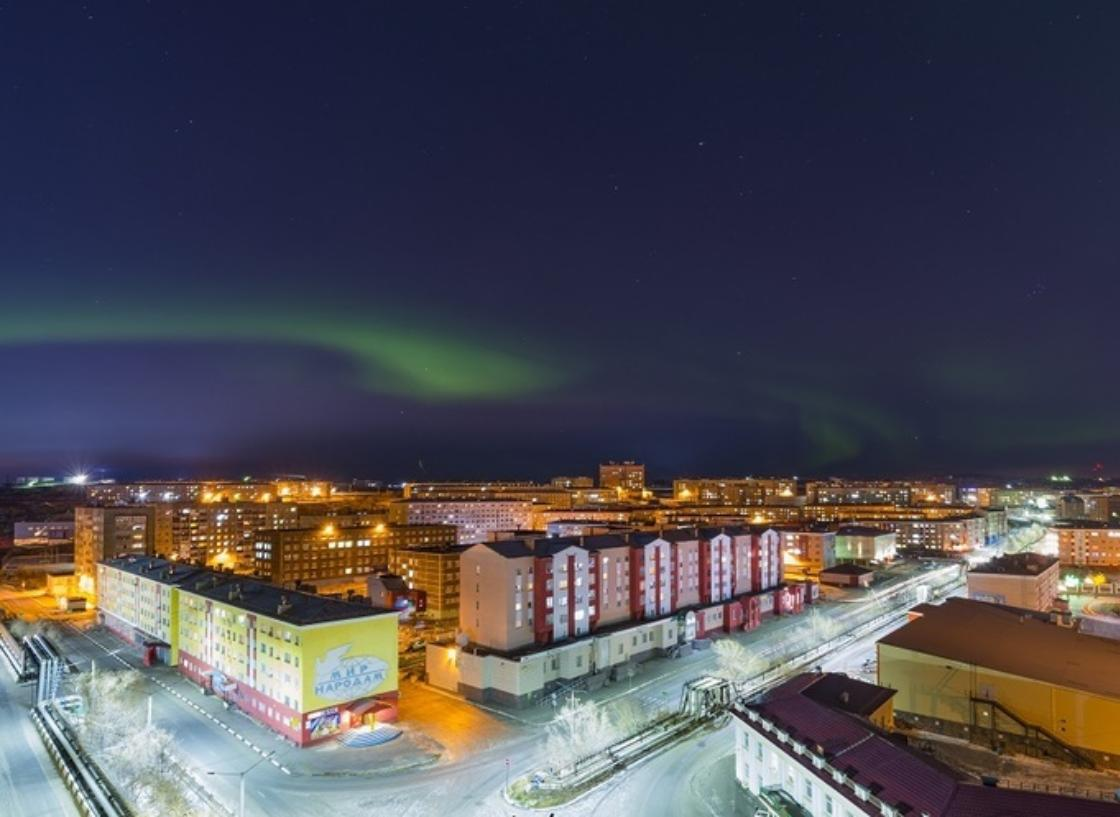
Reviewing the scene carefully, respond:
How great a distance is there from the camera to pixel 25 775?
2066cm

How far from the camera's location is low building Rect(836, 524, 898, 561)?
2655 inches

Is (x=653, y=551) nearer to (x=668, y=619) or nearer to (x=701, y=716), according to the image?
(x=668, y=619)

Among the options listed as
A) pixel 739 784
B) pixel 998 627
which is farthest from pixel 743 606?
pixel 739 784

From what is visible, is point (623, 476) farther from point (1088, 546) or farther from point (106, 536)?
point (106, 536)

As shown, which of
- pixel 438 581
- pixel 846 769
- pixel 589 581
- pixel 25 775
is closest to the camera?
pixel 846 769

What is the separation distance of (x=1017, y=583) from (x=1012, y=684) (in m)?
22.0

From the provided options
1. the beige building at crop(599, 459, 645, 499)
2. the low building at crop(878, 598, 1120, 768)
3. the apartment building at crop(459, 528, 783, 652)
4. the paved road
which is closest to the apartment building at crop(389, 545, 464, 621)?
the apartment building at crop(459, 528, 783, 652)

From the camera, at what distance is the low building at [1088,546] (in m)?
62.1

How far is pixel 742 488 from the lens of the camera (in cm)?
13438

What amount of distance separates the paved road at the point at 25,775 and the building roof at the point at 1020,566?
Result: 46.5 meters

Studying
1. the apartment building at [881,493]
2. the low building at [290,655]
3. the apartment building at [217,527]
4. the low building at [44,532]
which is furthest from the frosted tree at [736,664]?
the apartment building at [881,493]

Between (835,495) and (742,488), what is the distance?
18052mm

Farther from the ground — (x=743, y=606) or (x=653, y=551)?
(x=653, y=551)

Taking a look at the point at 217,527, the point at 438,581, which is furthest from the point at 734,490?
the point at 438,581
